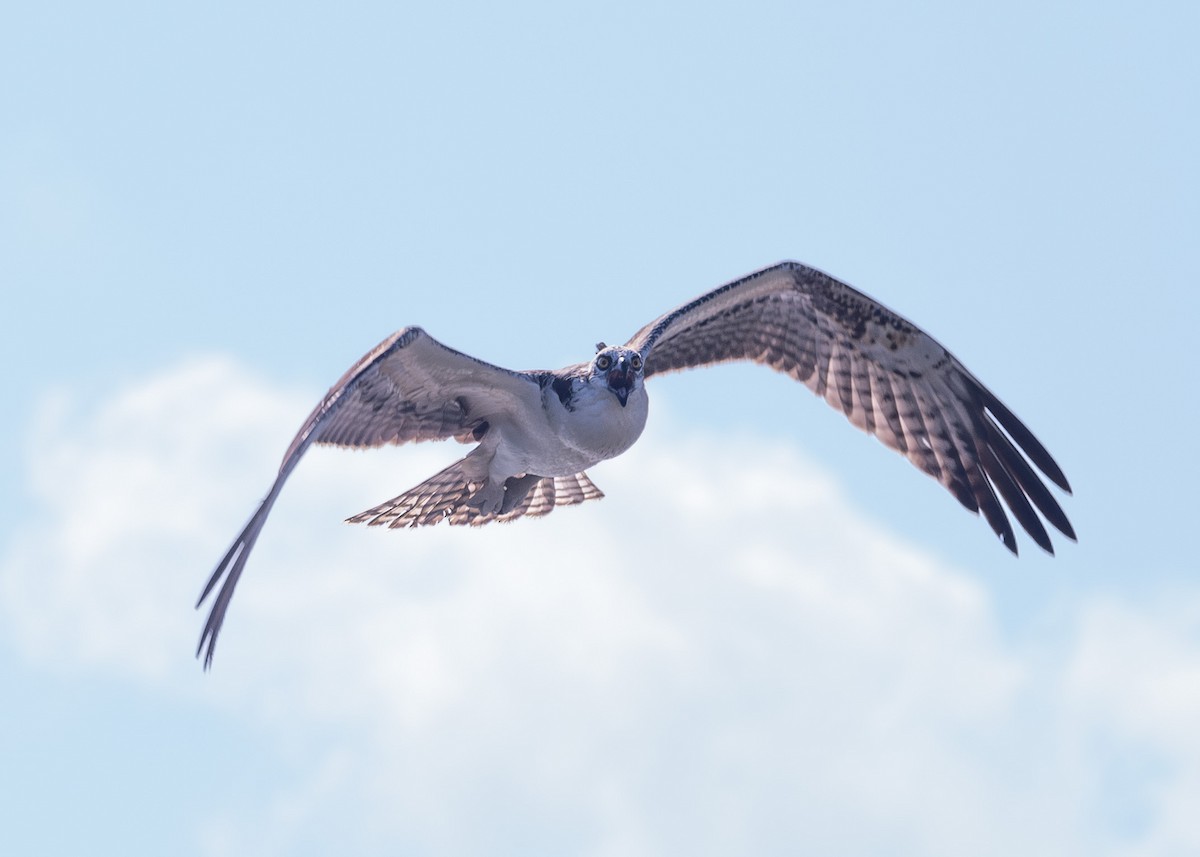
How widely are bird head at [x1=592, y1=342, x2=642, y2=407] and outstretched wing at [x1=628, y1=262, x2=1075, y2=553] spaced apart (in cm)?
A: 179

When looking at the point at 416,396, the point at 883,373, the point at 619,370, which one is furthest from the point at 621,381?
the point at 883,373

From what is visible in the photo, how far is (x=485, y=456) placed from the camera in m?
13.2

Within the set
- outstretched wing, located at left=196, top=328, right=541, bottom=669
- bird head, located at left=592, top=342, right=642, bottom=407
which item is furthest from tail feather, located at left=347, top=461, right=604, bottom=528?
bird head, located at left=592, top=342, right=642, bottom=407

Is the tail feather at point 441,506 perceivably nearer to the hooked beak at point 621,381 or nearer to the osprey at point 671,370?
the osprey at point 671,370

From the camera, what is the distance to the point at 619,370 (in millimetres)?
11586

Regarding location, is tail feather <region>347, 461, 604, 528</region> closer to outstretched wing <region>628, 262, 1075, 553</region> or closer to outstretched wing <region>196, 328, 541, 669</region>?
outstretched wing <region>196, 328, 541, 669</region>

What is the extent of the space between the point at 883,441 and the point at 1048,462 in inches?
63.3

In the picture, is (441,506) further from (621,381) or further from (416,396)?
(621,381)

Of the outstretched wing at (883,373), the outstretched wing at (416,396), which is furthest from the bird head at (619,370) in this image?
the outstretched wing at (883,373)

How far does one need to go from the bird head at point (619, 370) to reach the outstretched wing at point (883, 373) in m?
1.79

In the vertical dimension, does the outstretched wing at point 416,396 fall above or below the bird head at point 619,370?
above

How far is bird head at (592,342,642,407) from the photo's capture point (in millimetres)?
11594

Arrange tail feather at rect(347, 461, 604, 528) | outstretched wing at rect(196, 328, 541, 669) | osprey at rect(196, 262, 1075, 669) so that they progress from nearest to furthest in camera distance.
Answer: outstretched wing at rect(196, 328, 541, 669) → osprey at rect(196, 262, 1075, 669) → tail feather at rect(347, 461, 604, 528)

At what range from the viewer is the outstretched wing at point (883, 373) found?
→ 44.8 ft
